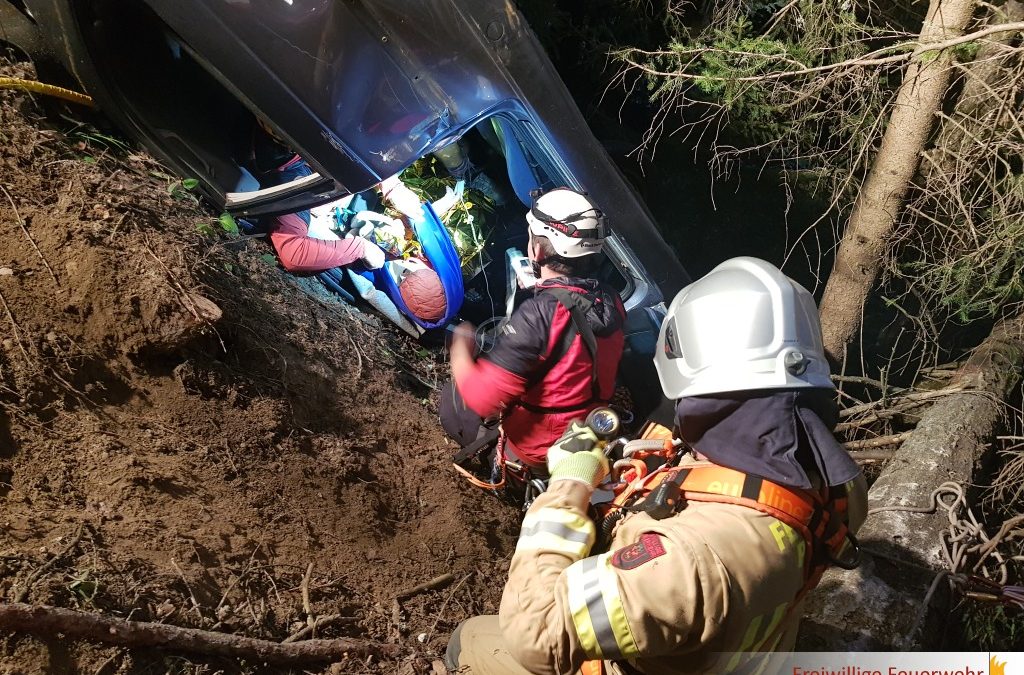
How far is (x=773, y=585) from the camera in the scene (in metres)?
1.62

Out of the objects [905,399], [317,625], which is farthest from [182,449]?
[905,399]

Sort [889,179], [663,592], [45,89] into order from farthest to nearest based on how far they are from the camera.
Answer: [889,179] < [45,89] < [663,592]

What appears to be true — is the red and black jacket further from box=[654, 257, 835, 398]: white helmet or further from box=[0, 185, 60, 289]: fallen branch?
box=[0, 185, 60, 289]: fallen branch

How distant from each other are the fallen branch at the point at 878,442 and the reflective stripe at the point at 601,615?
3157 millimetres

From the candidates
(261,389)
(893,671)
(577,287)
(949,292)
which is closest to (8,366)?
(261,389)

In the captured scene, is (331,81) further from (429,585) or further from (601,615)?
(601,615)

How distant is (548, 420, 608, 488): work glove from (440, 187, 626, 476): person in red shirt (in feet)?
2.80

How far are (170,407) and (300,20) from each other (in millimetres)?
1833

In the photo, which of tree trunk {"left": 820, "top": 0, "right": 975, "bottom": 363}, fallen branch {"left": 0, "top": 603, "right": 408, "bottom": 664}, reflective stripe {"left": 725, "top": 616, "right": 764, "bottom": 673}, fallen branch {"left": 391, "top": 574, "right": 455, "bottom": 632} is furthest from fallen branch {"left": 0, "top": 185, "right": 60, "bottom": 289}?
tree trunk {"left": 820, "top": 0, "right": 975, "bottom": 363}

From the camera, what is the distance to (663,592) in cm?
152

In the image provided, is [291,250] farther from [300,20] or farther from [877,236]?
[877,236]

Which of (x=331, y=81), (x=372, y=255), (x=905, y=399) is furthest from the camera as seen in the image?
(x=905, y=399)

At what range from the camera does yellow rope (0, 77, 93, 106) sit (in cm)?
315

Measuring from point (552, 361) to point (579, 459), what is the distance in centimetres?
103
